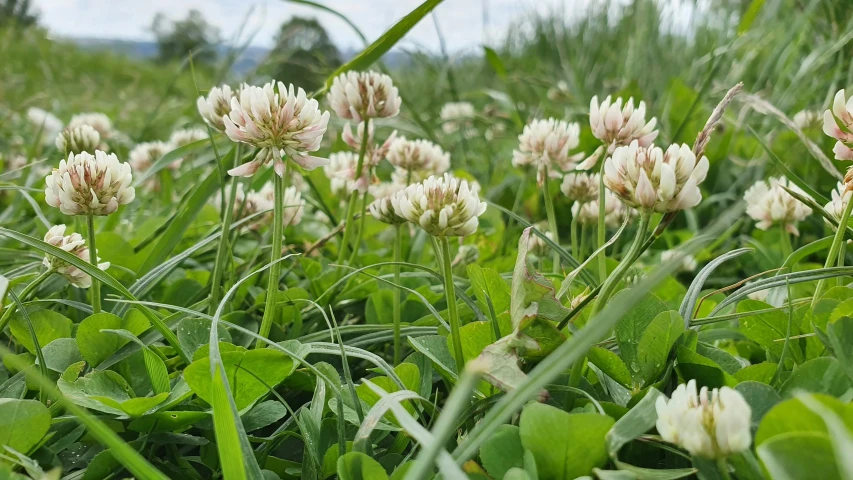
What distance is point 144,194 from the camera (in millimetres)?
1733

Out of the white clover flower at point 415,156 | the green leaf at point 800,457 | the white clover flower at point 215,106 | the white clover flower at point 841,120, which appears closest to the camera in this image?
the green leaf at point 800,457

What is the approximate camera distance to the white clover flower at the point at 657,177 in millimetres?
478

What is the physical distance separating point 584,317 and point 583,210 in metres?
0.42

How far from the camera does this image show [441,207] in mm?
568

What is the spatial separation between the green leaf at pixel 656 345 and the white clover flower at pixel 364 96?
17.5 inches

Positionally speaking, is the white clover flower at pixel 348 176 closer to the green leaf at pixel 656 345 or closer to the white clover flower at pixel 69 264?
the white clover flower at pixel 69 264

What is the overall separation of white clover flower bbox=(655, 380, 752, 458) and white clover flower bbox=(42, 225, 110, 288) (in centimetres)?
56

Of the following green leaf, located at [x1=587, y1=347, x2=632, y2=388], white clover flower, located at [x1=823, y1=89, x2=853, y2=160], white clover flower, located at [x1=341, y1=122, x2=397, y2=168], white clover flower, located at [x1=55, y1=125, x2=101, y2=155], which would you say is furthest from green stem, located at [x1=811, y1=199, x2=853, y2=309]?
white clover flower, located at [x1=55, y1=125, x2=101, y2=155]

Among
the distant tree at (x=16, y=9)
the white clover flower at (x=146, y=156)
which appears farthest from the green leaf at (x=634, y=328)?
the distant tree at (x=16, y=9)

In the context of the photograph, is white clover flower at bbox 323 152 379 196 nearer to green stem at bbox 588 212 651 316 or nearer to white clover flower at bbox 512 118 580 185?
white clover flower at bbox 512 118 580 185

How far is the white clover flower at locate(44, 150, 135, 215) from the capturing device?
2.12 ft

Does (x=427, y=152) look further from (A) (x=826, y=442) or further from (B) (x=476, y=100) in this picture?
(B) (x=476, y=100)

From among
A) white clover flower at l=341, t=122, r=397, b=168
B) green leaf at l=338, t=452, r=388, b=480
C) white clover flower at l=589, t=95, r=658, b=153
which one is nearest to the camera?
green leaf at l=338, t=452, r=388, b=480

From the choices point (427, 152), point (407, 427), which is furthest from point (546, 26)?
point (407, 427)
